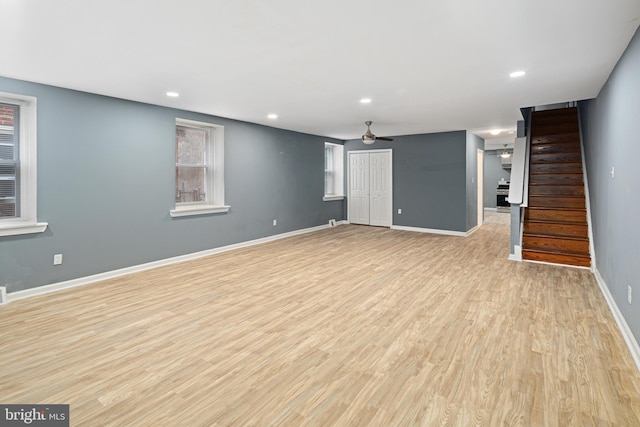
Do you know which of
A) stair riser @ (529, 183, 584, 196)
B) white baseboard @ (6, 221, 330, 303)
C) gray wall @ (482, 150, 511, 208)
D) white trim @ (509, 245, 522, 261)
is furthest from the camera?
gray wall @ (482, 150, 511, 208)

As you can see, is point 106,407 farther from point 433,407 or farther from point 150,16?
point 150,16

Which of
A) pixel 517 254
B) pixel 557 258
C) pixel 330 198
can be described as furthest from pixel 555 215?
pixel 330 198

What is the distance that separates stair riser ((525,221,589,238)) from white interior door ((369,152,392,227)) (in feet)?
11.8

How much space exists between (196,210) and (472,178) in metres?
6.17

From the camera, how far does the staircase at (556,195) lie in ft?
16.3

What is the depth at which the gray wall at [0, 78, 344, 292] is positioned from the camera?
148 inches

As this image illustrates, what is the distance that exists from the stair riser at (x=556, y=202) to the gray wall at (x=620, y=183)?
0.82 meters

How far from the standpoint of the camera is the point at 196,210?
535cm

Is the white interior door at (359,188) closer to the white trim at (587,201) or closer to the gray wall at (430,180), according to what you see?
the gray wall at (430,180)

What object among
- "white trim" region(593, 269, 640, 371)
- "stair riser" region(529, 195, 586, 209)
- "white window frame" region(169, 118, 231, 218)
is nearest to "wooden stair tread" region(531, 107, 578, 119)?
"stair riser" region(529, 195, 586, 209)

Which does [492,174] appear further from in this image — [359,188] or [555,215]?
[555,215]

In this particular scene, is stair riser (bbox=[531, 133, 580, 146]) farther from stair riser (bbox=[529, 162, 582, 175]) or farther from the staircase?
stair riser (bbox=[529, 162, 582, 175])

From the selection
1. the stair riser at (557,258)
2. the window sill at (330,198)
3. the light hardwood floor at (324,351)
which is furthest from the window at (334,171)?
the light hardwood floor at (324,351)

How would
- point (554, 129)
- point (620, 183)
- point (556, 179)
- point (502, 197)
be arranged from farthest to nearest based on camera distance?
point (502, 197) → point (554, 129) → point (556, 179) → point (620, 183)
